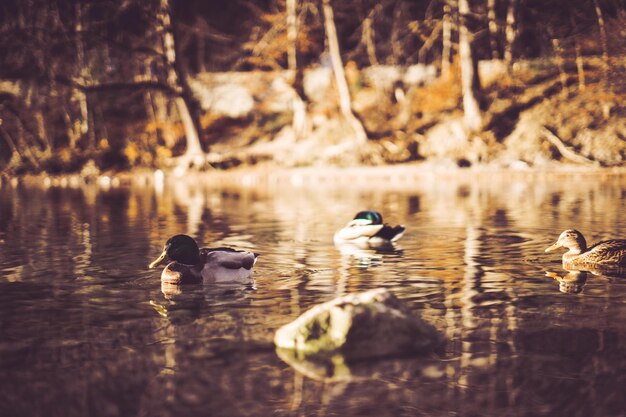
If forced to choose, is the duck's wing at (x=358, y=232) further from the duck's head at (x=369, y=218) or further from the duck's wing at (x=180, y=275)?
the duck's wing at (x=180, y=275)

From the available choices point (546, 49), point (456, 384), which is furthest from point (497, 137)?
point (456, 384)

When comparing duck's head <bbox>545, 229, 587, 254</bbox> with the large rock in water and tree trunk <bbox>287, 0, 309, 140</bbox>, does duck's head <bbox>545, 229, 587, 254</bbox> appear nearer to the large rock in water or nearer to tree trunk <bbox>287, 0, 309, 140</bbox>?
the large rock in water

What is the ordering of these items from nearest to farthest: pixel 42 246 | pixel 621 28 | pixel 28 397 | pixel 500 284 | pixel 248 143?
pixel 28 397 → pixel 500 284 → pixel 42 246 → pixel 621 28 → pixel 248 143

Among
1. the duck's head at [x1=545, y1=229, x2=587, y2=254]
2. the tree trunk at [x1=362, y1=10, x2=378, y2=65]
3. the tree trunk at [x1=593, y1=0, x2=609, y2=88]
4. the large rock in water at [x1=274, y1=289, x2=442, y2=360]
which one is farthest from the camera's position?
the tree trunk at [x1=362, y1=10, x2=378, y2=65]

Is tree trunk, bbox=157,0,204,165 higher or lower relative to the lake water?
higher

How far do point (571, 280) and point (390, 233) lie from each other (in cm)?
411

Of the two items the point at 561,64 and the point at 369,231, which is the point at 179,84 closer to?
the point at 561,64

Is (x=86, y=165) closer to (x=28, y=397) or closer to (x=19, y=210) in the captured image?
(x=19, y=210)

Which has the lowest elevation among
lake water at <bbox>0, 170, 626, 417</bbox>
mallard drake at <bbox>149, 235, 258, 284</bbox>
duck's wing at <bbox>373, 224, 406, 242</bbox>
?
lake water at <bbox>0, 170, 626, 417</bbox>

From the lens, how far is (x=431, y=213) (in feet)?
61.6

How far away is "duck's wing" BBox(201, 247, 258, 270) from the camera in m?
9.96

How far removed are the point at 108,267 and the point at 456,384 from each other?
6.88 meters

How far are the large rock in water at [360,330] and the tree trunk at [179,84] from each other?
29.0 meters

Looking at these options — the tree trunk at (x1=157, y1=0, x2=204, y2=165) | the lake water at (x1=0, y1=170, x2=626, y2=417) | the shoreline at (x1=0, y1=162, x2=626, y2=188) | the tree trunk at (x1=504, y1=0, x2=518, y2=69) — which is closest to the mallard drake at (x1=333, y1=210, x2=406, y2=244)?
the lake water at (x1=0, y1=170, x2=626, y2=417)
